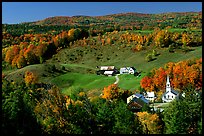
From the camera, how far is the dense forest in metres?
8.30

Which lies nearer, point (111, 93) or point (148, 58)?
point (111, 93)

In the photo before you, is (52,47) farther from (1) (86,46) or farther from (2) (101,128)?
(2) (101,128)

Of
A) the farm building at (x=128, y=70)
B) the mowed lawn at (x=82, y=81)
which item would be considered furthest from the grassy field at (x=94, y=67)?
the farm building at (x=128, y=70)

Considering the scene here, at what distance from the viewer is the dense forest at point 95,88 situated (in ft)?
27.2

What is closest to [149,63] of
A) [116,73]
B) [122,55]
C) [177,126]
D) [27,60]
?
[116,73]

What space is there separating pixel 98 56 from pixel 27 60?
8043 millimetres

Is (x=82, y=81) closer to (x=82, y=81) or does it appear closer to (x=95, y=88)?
(x=82, y=81)

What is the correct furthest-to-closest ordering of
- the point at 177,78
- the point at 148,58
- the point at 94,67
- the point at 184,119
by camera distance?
the point at 94,67 → the point at 148,58 → the point at 177,78 → the point at 184,119

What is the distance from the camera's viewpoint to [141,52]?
39375mm

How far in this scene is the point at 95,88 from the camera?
26.9m

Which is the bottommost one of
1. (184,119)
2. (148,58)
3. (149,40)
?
(184,119)

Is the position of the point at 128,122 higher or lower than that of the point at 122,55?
lower

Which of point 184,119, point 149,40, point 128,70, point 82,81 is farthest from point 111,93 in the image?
point 149,40

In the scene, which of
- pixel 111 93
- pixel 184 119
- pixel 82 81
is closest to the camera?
pixel 184 119
